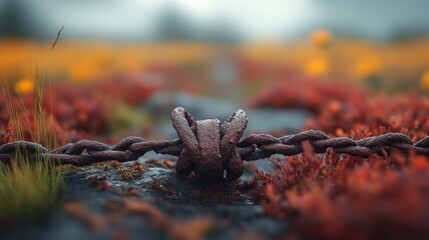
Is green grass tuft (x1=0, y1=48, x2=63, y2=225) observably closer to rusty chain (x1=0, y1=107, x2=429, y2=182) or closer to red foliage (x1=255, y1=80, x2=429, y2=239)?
rusty chain (x1=0, y1=107, x2=429, y2=182)

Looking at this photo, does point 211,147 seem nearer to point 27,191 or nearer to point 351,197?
point 351,197

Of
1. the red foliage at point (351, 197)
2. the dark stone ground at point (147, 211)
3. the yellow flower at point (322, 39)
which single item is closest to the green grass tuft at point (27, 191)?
the dark stone ground at point (147, 211)

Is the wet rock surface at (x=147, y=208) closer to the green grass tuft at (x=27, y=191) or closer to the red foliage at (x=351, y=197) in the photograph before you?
the green grass tuft at (x=27, y=191)

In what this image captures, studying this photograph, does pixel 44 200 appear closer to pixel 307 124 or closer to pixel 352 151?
pixel 352 151

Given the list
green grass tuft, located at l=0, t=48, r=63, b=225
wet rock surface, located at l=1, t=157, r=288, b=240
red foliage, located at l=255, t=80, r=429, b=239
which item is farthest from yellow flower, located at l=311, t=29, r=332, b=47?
green grass tuft, located at l=0, t=48, r=63, b=225

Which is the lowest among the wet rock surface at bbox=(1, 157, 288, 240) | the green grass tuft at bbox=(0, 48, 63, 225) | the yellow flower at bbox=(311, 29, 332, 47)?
the wet rock surface at bbox=(1, 157, 288, 240)

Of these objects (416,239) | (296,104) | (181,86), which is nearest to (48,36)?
(181,86)

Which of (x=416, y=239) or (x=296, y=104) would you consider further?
(x=296, y=104)
